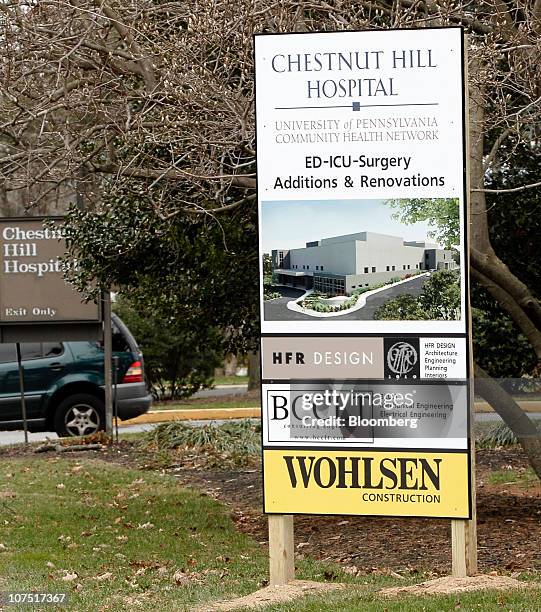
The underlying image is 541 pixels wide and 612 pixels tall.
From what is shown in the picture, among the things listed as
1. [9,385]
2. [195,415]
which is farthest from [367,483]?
[195,415]

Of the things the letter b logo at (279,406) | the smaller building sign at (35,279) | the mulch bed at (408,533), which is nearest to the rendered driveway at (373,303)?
the letter b logo at (279,406)

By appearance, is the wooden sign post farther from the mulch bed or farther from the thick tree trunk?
the thick tree trunk

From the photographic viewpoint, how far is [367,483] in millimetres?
6746

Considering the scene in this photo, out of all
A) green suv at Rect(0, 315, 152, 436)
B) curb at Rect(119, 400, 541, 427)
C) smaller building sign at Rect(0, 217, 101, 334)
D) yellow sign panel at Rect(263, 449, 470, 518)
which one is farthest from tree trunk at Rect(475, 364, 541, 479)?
curb at Rect(119, 400, 541, 427)

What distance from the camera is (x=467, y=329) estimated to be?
21.8ft

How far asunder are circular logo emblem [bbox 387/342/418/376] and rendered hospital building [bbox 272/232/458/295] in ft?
1.35

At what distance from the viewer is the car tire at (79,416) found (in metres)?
16.8

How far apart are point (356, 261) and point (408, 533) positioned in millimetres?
3446

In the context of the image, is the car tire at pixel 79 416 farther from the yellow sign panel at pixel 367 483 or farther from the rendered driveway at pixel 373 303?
the rendered driveway at pixel 373 303

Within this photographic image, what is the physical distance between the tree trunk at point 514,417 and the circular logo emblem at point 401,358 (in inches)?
106

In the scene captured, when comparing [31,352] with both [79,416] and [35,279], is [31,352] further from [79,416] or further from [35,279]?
[35,279]

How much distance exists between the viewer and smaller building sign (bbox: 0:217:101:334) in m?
15.5

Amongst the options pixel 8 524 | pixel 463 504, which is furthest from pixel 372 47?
pixel 8 524

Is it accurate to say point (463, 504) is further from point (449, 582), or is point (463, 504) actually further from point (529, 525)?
point (529, 525)
